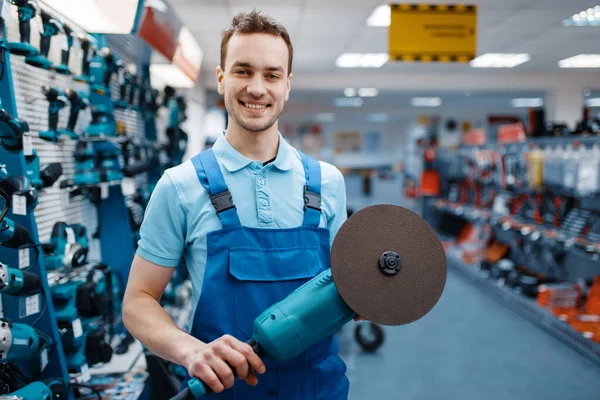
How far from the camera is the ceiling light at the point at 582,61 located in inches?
343

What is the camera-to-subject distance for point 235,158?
55.2 inches

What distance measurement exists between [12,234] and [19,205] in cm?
12

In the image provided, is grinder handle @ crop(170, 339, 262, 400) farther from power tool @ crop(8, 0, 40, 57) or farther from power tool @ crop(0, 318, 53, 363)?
power tool @ crop(8, 0, 40, 57)

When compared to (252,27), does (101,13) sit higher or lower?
higher

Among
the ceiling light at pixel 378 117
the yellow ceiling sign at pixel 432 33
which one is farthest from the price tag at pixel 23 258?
the ceiling light at pixel 378 117

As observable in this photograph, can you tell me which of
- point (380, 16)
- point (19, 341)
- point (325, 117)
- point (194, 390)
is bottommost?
point (19, 341)

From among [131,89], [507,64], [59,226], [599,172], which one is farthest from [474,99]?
[59,226]

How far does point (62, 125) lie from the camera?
2.92 m

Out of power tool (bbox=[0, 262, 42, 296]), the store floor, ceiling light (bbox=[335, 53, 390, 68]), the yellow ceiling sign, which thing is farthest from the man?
ceiling light (bbox=[335, 53, 390, 68])

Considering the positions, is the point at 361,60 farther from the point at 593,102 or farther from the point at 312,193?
the point at 593,102

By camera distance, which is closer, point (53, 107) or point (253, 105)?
point (253, 105)

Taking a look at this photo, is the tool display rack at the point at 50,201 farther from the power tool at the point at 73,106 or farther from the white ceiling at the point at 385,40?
the white ceiling at the point at 385,40

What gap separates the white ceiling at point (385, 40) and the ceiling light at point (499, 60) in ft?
0.76

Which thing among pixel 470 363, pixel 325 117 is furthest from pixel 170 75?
pixel 325 117
